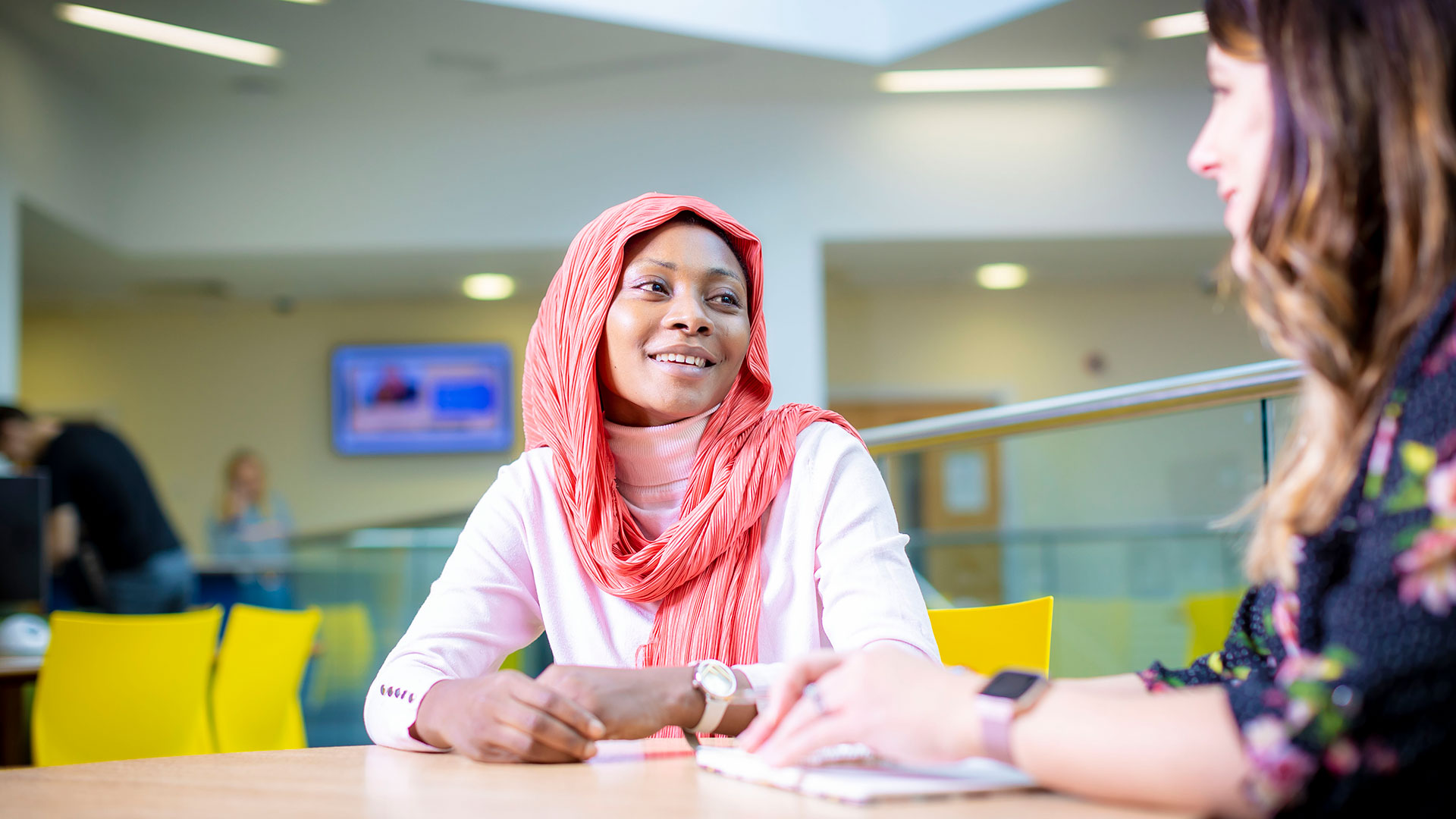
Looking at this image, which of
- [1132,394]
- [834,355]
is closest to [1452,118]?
[1132,394]

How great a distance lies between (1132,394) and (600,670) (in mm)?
→ 1416

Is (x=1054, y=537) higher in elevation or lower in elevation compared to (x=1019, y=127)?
lower

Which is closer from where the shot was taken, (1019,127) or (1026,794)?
(1026,794)

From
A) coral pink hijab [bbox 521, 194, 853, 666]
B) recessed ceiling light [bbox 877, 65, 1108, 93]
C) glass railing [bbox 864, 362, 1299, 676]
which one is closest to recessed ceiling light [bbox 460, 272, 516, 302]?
recessed ceiling light [bbox 877, 65, 1108, 93]

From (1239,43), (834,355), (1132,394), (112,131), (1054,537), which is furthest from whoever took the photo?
(834,355)

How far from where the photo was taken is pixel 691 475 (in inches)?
56.2

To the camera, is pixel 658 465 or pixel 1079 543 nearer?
pixel 658 465

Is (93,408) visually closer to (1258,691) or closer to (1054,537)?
(1054,537)

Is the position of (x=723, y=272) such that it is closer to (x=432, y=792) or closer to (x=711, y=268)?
(x=711, y=268)

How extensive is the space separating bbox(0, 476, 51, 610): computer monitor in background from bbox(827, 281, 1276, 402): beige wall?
5.93 meters

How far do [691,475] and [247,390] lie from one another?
8138mm

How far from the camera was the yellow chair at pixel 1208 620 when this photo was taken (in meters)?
2.82

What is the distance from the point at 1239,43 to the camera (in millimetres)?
769

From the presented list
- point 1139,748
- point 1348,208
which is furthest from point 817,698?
point 1348,208
